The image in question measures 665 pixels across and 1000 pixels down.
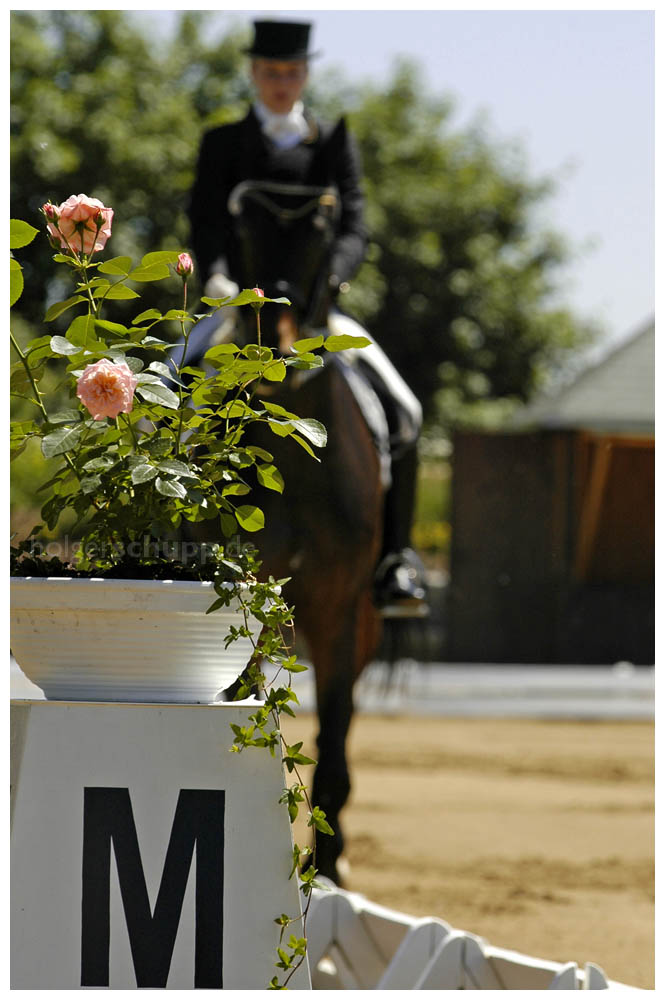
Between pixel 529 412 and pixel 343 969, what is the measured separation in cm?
1579

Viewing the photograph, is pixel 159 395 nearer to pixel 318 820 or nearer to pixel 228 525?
pixel 228 525

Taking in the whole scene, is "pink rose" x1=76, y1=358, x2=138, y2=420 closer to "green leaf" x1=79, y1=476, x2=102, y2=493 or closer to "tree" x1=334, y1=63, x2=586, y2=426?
"green leaf" x1=79, y1=476, x2=102, y2=493

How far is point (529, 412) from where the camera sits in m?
18.9

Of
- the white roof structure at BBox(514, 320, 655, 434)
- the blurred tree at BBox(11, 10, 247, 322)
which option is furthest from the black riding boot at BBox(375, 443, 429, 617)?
the white roof structure at BBox(514, 320, 655, 434)

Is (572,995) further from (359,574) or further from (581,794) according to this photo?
(581,794)

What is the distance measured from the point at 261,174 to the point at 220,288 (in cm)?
73

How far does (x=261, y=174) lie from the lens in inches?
208

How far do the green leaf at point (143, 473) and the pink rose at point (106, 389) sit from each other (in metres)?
0.08

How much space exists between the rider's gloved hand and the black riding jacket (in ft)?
0.90

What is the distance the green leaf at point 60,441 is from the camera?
2.08 metres

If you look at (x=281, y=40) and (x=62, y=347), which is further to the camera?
(x=281, y=40)

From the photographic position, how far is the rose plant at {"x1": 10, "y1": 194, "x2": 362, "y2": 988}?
2.10 m

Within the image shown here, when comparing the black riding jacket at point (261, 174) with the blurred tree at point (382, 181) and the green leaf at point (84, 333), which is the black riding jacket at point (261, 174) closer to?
the green leaf at point (84, 333)

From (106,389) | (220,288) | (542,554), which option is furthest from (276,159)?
(542,554)
